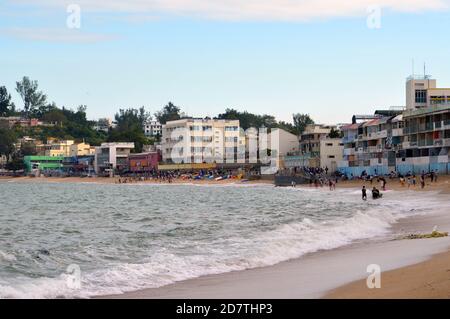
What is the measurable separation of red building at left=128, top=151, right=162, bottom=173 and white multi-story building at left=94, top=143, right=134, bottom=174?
387cm

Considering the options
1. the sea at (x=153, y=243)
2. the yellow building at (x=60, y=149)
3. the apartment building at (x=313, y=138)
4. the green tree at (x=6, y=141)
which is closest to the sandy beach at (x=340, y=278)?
the sea at (x=153, y=243)

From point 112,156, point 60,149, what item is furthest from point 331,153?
point 60,149

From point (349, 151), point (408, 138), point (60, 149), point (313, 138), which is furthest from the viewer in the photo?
point (60, 149)

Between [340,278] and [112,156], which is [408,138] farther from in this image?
[112,156]

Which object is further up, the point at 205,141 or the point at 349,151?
the point at 205,141

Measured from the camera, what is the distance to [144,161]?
488 feet

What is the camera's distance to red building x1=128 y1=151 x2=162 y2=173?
481ft

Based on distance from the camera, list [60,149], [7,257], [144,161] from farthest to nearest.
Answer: [60,149], [144,161], [7,257]

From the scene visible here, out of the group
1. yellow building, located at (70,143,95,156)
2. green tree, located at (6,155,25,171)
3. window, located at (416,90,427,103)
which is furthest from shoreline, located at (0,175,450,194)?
window, located at (416,90,427,103)

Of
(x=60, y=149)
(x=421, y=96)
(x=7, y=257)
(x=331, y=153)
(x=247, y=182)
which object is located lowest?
(x=247, y=182)

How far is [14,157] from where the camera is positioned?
18575 cm

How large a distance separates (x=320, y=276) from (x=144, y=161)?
435ft

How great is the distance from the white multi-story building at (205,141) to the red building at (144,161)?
4552 millimetres
